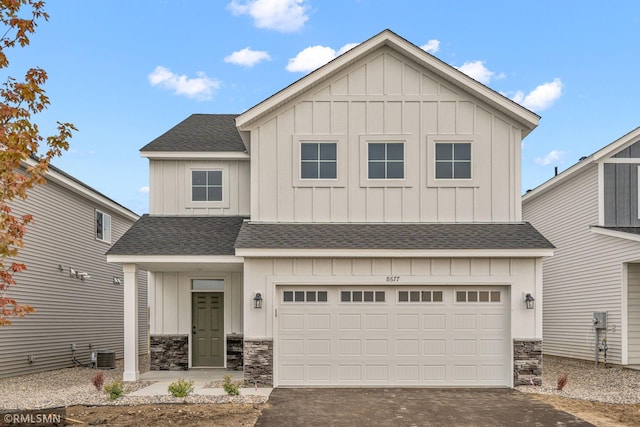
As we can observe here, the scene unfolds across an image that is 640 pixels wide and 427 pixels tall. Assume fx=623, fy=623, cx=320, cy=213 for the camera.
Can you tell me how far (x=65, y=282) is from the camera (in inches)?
693

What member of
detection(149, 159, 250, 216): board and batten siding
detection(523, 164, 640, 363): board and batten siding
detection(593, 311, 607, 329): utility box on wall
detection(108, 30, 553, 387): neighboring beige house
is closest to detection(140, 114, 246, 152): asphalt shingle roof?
detection(149, 159, 250, 216): board and batten siding

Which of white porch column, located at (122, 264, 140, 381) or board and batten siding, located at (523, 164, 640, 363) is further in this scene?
board and batten siding, located at (523, 164, 640, 363)

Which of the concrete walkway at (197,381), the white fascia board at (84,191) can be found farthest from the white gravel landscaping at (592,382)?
the white fascia board at (84,191)

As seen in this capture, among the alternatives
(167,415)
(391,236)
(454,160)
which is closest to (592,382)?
(391,236)

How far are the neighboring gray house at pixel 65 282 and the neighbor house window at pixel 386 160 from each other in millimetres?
7685

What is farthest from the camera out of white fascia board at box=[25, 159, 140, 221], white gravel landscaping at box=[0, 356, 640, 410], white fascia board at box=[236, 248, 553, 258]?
white fascia board at box=[25, 159, 140, 221]

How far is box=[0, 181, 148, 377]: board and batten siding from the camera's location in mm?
15207

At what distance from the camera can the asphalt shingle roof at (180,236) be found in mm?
13461

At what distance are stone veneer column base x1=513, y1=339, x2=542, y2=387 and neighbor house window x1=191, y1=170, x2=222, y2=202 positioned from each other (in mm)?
8177

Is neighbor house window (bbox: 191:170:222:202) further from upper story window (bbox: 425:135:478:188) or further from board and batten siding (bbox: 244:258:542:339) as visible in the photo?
upper story window (bbox: 425:135:478:188)

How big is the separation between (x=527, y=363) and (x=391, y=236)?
12.4ft

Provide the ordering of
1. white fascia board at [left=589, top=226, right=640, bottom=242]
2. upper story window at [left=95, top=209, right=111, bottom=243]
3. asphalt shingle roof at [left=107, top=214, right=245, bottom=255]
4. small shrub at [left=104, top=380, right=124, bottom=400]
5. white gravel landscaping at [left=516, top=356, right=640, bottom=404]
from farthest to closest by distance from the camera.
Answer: upper story window at [left=95, top=209, right=111, bottom=243], white fascia board at [left=589, top=226, right=640, bottom=242], asphalt shingle roof at [left=107, top=214, right=245, bottom=255], white gravel landscaping at [left=516, top=356, right=640, bottom=404], small shrub at [left=104, top=380, right=124, bottom=400]

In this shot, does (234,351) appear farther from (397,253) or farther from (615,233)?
(615,233)

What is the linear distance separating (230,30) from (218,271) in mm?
8890
